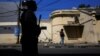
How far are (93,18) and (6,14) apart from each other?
14.9 metres

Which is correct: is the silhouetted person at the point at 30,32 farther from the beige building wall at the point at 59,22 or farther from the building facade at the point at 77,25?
→ the beige building wall at the point at 59,22

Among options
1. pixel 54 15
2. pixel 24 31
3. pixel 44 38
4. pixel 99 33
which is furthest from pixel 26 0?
pixel 44 38

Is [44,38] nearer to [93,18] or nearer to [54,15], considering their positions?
[54,15]

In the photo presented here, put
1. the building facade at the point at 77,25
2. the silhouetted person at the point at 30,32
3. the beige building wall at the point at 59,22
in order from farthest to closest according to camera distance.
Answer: the beige building wall at the point at 59,22 → the building facade at the point at 77,25 → the silhouetted person at the point at 30,32

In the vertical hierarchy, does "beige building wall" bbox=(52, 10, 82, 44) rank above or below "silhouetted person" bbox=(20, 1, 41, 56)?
above

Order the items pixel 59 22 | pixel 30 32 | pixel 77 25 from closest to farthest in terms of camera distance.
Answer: pixel 30 32
pixel 77 25
pixel 59 22

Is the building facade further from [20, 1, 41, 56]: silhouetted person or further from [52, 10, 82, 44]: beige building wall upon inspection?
[20, 1, 41, 56]: silhouetted person

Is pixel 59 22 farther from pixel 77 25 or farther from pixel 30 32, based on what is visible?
pixel 30 32

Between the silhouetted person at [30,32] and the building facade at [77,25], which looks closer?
the silhouetted person at [30,32]

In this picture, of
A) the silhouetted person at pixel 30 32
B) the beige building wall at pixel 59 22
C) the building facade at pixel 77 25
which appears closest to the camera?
the silhouetted person at pixel 30 32

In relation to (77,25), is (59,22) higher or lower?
higher

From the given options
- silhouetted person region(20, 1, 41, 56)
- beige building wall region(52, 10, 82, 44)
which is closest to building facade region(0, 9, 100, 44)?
beige building wall region(52, 10, 82, 44)

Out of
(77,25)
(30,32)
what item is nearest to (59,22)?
(77,25)

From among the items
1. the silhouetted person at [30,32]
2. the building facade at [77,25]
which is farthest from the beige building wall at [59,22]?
the silhouetted person at [30,32]
